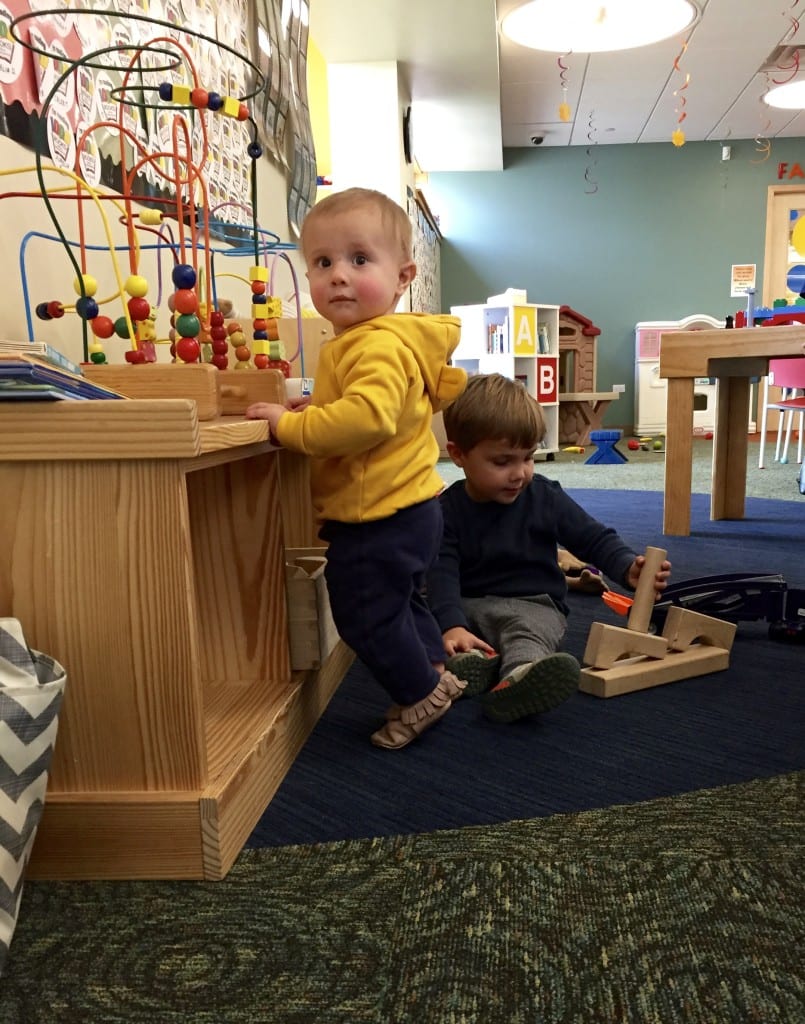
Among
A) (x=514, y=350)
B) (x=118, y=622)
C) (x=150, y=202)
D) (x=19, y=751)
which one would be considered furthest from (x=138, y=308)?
(x=514, y=350)

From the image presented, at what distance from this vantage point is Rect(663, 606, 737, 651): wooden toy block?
4.14 ft

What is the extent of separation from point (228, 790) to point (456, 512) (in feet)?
2.34

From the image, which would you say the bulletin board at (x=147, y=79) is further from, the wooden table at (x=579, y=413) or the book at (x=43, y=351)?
the wooden table at (x=579, y=413)

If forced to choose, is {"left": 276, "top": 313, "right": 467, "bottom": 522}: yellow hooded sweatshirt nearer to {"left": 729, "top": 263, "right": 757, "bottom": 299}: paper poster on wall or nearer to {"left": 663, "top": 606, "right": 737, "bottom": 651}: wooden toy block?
{"left": 663, "top": 606, "right": 737, "bottom": 651}: wooden toy block

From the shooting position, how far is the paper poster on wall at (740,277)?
19.6ft

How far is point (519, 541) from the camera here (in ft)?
4.42

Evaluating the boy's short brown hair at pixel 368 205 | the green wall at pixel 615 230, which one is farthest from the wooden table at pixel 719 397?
the green wall at pixel 615 230

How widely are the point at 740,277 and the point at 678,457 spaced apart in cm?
446

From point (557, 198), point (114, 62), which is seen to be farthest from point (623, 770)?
point (557, 198)

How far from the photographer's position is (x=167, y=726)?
2.42 feet

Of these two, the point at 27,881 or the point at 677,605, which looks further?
the point at 677,605

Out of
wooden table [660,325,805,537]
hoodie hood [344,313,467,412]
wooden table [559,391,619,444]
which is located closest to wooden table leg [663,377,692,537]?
wooden table [660,325,805,537]

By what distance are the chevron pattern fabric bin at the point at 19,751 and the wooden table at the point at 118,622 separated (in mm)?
58

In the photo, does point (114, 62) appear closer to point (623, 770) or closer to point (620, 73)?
point (623, 770)
